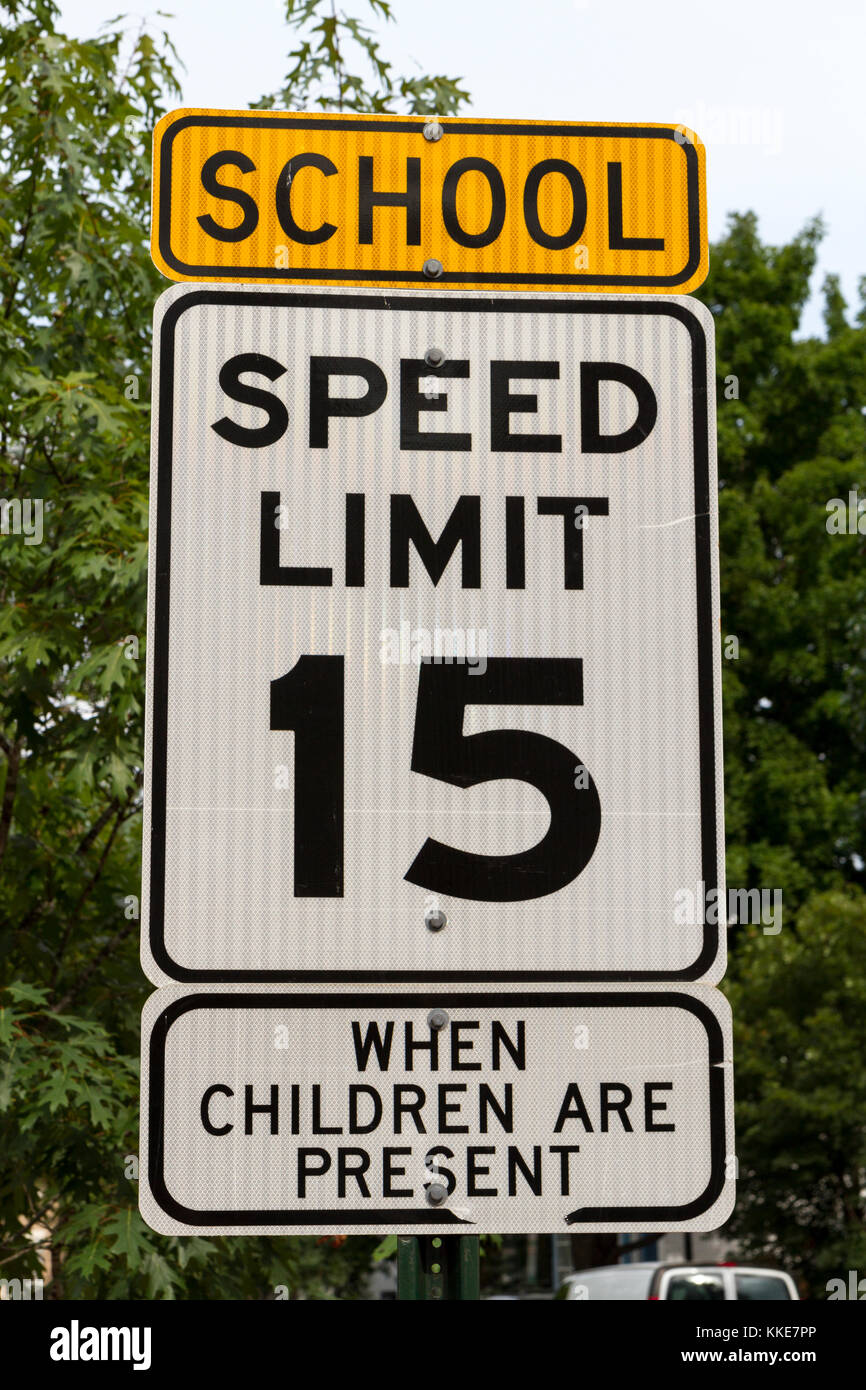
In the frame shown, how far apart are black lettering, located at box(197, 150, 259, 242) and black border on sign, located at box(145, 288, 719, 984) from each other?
0.25ft

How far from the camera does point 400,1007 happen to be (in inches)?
67.6

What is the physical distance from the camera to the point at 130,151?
7.02 m

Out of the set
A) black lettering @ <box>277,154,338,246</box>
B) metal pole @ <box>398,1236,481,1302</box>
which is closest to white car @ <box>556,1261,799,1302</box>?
metal pole @ <box>398,1236,481,1302</box>

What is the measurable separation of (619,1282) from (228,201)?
55.0 ft

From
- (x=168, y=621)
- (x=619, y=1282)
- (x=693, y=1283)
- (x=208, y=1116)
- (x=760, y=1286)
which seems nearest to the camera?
(x=208, y=1116)

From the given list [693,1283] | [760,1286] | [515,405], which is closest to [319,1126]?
[515,405]

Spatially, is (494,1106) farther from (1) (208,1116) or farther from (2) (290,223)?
(2) (290,223)

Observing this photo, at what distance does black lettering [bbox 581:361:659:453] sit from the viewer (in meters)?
1.86

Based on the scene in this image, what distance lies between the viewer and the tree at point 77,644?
19.1 ft

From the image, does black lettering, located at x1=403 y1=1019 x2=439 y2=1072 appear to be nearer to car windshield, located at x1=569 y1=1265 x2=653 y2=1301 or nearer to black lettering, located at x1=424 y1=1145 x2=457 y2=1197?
black lettering, located at x1=424 y1=1145 x2=457 y2=1197

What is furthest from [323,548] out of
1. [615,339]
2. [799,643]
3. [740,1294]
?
[799,643]

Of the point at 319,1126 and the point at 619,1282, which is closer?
the point at 319,1126

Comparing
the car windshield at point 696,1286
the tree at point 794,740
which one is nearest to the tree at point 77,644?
the car windshield at point 696,1286
